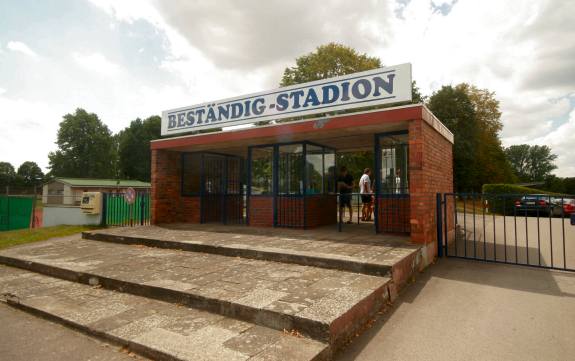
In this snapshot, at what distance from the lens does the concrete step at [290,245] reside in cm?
489

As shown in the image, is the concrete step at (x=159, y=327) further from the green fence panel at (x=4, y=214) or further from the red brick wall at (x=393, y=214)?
the green fence panel at (x=4, y=214)

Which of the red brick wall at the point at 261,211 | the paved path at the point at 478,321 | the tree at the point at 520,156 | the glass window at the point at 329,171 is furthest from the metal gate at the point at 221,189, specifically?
the tree at the point at 520,156

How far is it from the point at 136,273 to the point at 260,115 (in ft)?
16.6

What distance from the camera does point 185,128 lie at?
33.2 feet

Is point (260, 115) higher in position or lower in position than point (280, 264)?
higher

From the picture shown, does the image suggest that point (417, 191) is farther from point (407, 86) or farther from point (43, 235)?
point (43, 235)

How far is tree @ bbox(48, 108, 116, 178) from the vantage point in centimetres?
5259

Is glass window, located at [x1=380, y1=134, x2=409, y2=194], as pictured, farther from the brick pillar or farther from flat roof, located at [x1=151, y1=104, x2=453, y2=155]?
the brick pillar

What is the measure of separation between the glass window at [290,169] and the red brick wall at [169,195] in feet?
11.4

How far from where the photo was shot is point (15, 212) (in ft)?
53.5

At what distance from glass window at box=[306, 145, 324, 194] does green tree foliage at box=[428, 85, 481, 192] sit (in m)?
23.5

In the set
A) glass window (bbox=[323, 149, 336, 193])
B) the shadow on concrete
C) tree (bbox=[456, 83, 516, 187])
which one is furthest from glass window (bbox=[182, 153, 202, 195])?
tree (bbox=[456, 83, 516, 187])

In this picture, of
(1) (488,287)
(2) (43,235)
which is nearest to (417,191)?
(1) (488,287)

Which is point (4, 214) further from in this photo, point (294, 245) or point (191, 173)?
point (294, 245)
